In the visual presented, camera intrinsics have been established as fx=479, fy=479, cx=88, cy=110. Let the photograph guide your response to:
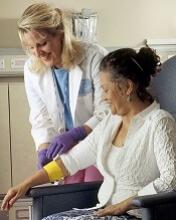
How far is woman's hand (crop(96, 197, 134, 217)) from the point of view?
169 centimetres

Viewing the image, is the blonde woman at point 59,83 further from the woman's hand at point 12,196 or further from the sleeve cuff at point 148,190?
the sleeve cuff at point 148,190

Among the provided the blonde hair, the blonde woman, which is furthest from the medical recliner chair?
the blonde hair

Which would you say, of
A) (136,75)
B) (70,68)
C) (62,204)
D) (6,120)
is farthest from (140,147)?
(6,120)

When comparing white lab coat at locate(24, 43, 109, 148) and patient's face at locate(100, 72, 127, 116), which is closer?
patient's face at locate(100, 72, 127, 116)

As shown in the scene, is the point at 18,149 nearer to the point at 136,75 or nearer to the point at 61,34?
the point at 61,34

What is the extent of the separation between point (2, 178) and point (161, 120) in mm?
1926

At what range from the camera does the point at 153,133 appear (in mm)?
1774

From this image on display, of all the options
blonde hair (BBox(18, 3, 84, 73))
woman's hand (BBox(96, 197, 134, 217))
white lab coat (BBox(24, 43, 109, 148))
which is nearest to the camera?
woman's hand (BBox(96, 197, 134, 217))

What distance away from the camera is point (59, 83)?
2287 mm

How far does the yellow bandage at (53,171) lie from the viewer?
Answer: 2.01 m

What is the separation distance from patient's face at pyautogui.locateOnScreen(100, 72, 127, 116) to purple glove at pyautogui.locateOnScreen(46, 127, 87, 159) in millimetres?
335

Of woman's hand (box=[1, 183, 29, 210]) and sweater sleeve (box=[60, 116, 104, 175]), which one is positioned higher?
sweater sleeve (box=[60, 116, 104, 175])

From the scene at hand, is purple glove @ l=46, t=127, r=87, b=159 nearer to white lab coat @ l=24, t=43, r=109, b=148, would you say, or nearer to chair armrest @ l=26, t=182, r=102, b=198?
white lab coat @ l=24, t=43, r=109, b=148

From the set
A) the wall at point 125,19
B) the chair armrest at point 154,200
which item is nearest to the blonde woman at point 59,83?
the chair armrest at point 154,200
